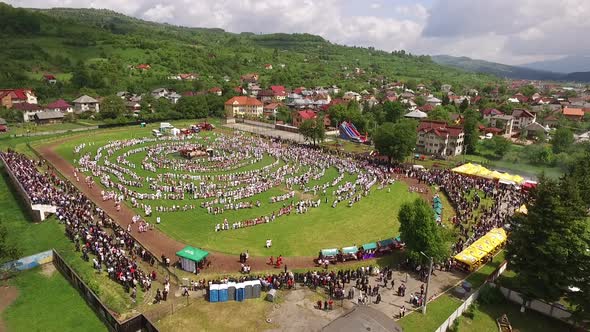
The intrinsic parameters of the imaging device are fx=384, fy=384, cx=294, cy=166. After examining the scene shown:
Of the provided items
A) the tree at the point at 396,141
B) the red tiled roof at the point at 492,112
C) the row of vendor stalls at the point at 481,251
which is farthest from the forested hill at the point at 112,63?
the row of vendor stalls at the point at 481,251

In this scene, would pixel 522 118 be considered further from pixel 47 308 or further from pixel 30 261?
pixel 47 308

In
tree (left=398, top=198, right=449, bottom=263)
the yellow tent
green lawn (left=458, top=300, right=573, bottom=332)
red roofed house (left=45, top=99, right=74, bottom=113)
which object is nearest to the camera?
green lawn (left=458, top=300, right=573, bottom=332)

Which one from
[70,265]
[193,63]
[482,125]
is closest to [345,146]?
[482,125]

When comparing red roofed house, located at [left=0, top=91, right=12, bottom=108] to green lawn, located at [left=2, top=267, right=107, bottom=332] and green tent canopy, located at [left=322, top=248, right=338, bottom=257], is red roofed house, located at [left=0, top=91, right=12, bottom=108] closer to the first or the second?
green lawn, located at [left=2, top=267, right=107, bottom=332]

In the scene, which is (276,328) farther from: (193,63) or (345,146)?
(193,63)

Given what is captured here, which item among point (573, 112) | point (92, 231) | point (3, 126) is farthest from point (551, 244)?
point (573, 112)

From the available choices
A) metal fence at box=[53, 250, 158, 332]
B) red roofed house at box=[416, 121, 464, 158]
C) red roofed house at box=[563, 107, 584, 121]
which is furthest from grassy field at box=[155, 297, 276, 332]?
red roofed house at box=[563, 107, 584, 121]
